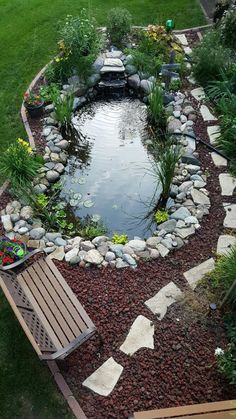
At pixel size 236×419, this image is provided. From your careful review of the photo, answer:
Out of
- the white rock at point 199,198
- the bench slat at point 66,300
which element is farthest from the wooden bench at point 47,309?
the white rock at point 199,198

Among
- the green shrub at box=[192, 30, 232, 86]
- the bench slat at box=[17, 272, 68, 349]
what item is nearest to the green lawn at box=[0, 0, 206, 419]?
the bench slat at box=[17, 272, 68, 349]

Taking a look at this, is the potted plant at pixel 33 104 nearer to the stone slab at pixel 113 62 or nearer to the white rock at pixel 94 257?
the stone slab at pixel 113 62

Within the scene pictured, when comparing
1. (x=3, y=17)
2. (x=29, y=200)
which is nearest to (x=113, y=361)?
(x=29, y=200)

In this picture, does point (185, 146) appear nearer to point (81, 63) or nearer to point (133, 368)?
point (81, 63)

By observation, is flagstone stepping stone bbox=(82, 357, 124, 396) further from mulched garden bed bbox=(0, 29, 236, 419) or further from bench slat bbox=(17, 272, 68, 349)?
bench slat bbox=(17, 272, 68, 349)

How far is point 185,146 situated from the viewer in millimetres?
5855

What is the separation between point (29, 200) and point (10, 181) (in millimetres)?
481

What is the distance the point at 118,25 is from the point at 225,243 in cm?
501

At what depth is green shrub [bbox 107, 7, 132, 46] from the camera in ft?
24.3

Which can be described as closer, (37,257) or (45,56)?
(37,257)

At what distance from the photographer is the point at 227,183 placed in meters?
5.34

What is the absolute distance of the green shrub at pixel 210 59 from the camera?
6.43 meters

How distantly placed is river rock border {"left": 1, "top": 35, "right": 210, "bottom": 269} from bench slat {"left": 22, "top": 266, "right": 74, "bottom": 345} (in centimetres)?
57

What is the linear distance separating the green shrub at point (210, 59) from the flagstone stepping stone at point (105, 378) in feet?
16.2
